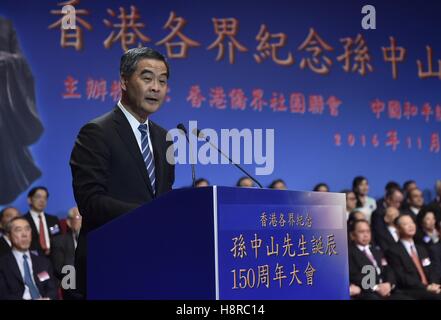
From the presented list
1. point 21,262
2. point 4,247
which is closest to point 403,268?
point 21,262

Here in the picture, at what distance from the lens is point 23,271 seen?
15.7 ft

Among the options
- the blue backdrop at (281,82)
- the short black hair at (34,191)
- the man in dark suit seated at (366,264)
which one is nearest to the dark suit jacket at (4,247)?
the short black hair at (34,191)

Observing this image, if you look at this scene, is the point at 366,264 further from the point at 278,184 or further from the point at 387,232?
the point at 278,184

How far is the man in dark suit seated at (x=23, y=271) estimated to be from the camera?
15.4 ft

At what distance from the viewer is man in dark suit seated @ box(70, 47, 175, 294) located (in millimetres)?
2006

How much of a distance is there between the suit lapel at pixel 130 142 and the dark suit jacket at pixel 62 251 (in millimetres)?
3022

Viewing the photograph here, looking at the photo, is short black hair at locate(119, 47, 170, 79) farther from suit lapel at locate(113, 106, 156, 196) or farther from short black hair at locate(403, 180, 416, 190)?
short black hair at locate(403, 180, 416, 190)

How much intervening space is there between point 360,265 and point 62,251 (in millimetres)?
1978

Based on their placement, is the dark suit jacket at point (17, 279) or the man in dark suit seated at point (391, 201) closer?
the dark suit jacket at point (17, 279)

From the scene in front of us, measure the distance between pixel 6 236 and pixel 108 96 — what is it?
155 cm

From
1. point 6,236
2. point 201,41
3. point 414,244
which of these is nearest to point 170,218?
point 6,236

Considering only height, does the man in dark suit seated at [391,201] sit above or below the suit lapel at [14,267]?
above

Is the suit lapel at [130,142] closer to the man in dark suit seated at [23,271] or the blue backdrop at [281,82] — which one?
the man in dark suit seated at [23,271]

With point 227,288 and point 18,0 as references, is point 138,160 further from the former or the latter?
point 18,0
